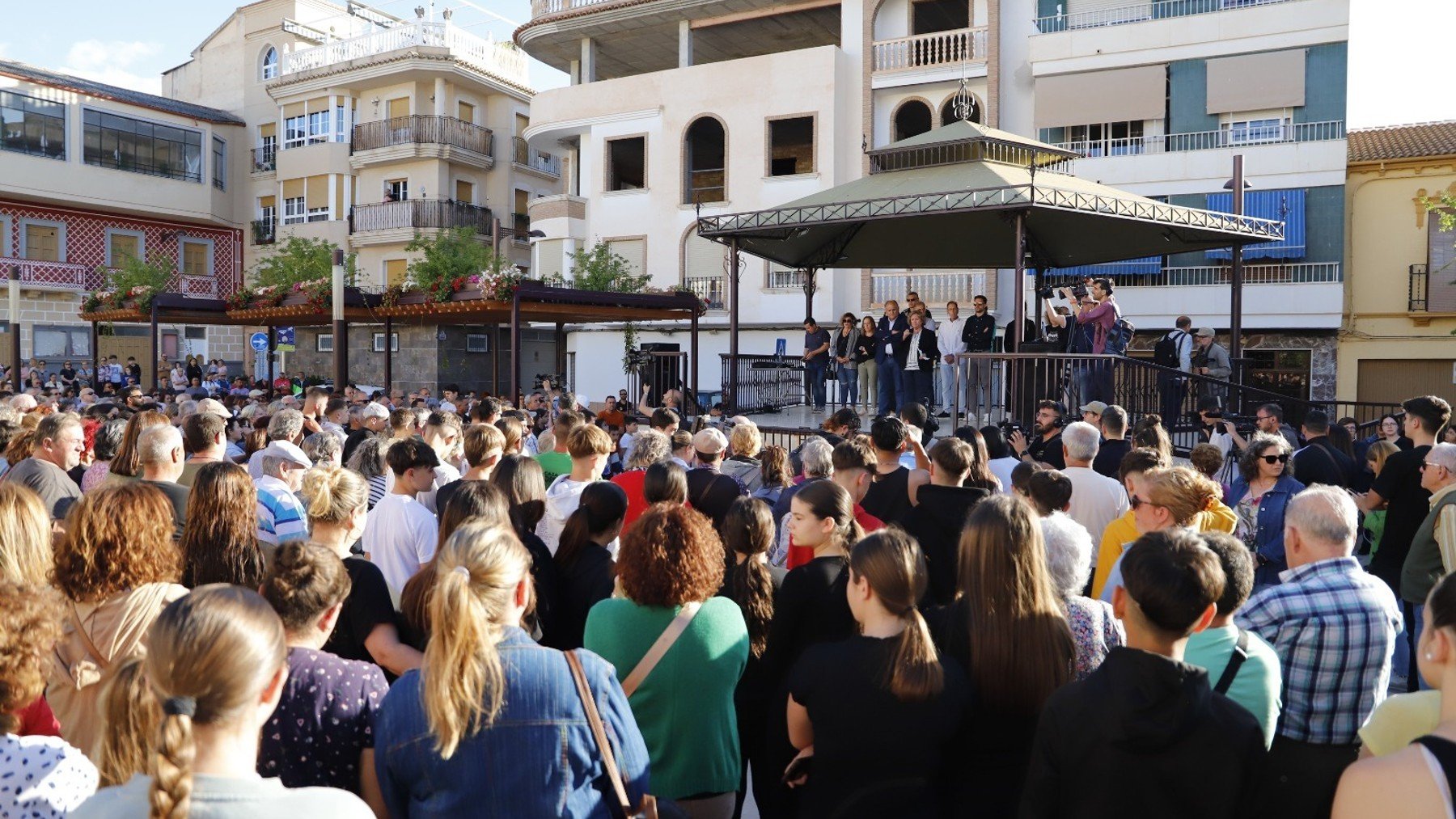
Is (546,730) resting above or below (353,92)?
below

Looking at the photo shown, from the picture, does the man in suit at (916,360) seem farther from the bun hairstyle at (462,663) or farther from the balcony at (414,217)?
the balcony at (414,217)

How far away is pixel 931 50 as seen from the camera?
82.8ft

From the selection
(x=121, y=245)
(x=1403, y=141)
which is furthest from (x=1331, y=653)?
(x=121, y=245)

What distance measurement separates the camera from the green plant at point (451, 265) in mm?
15289

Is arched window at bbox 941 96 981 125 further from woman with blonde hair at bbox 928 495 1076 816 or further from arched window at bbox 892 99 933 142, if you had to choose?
woman with blonde hair at bbox 928 495 1076 816

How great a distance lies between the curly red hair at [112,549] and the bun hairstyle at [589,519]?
1.46 metres

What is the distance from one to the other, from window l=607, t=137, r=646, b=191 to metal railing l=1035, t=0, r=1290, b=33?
1082cm

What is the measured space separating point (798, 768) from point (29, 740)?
1.97 m

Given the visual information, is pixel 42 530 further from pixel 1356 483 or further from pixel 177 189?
pixel 177 189

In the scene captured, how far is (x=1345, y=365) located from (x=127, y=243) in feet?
121

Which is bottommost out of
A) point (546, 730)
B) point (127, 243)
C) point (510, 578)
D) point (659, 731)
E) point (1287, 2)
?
point (659, 731)

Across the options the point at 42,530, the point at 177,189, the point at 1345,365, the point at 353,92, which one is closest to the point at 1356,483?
the point at 42,530

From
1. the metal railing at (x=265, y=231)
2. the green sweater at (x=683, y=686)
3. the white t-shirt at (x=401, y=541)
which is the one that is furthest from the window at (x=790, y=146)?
the green sweater at (x=683, y=686)

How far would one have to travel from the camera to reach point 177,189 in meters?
36.2
